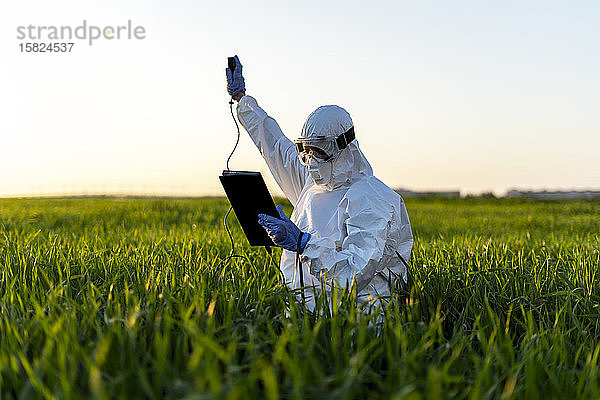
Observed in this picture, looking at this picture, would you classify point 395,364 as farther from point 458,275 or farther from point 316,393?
point 458,275

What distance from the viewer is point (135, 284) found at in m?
3.91

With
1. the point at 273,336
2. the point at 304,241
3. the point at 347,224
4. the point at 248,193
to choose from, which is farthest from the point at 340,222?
the point at 273,336

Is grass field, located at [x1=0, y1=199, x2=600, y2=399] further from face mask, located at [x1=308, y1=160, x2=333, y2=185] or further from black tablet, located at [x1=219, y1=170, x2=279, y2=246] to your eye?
face mask, located at [x1=308, y1=160, x2=333, y2=185]

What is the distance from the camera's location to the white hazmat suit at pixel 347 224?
326cm

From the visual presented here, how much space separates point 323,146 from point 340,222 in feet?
1.64

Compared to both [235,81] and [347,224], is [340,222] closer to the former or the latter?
[347,224]

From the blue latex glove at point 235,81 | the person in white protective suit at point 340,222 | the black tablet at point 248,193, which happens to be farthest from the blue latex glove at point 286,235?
the blue latex glove at point 235,81

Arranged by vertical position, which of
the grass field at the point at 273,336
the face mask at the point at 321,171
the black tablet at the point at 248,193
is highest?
the face mask at the point at 321,171

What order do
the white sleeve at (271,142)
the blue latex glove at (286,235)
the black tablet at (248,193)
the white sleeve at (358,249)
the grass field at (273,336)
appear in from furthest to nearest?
the white sleeve at (271,142) → the black tablet at (248,193) → the blue latex glove at (286,235) → the white sleeve at (358,249) → the grass field at (273,336)

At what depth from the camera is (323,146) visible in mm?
3592

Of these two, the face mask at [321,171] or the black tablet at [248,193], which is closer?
the face mask at [321,171]

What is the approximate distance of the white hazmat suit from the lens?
3258mm

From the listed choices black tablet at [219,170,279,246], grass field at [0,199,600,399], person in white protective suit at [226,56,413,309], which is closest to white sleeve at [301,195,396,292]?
person in white protective suit at [226,56,413,309]

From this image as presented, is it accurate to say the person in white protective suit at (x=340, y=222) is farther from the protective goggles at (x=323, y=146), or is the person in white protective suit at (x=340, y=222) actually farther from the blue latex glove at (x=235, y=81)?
the blue latex glove at (x=235, y=81)
